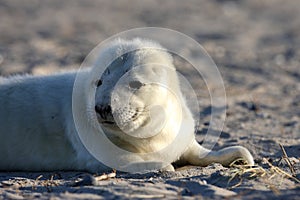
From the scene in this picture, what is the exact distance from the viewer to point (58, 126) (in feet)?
19.4

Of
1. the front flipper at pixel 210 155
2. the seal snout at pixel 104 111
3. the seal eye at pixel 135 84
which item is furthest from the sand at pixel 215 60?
the seal eye at pixel 135 84

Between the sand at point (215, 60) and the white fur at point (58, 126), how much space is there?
18 cm

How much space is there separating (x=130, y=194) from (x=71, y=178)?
123 cm

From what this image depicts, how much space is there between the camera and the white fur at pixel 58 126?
5.43 metres

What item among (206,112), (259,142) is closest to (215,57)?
(206,112)

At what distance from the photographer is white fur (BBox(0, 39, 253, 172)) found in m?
5.43

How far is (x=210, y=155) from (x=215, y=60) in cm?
729

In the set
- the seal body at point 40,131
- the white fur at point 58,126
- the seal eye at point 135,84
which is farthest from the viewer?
the seal body at point 40,131

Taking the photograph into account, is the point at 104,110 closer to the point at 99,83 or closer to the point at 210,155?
the point at 99,83

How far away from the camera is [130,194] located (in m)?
4.27

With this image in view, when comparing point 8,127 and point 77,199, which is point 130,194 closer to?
point 77,199

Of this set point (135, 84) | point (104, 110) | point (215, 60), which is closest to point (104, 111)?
point (104, 110)

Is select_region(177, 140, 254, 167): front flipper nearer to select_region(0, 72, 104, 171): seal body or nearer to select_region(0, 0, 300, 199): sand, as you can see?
select_region(0, 0, 300, 199): sand

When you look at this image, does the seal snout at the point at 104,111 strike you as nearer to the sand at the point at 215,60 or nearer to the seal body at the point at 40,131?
the sand at the point at 215,60
